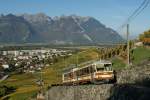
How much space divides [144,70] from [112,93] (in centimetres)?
548

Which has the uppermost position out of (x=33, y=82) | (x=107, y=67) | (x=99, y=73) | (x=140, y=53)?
(x=140, y=53)

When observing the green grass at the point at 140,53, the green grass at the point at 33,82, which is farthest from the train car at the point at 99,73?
the green grass at the point at 33,82

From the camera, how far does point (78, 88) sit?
40.7m

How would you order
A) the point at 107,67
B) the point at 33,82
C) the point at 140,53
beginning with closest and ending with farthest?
the point at 107,67, the point at 140,53, the point at 33,82

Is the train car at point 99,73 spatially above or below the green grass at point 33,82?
above

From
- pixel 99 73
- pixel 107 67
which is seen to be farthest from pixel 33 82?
pixel 99 73

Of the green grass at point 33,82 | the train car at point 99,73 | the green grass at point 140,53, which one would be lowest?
the green grass at point 33,82

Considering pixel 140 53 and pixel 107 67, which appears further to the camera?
pixel 140 53

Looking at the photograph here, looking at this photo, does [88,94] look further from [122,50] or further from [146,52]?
[122,50]

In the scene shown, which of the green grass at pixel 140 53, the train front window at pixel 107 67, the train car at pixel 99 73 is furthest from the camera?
the green grass at pixel 140 53

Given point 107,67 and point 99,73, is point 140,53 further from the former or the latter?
point 99,73

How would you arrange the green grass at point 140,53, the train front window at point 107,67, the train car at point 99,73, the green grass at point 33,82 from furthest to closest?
1. the green grass at point 33,82
2. the green grass at point 140,53
3. the train front window at point 107,67
4. the train car at point 99,73

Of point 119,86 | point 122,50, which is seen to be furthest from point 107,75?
point 122,50

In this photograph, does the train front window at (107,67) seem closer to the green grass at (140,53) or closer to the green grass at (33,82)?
the green grass at (140,53)
